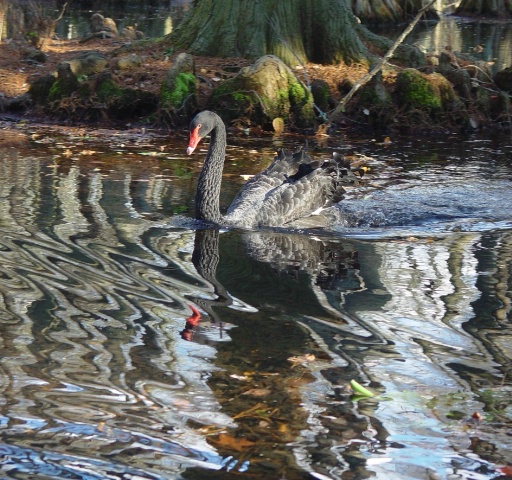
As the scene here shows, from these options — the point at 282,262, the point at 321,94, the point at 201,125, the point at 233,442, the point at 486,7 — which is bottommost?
the point at 233,442

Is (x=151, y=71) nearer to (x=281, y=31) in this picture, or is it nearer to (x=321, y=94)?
(x=281, y=31)

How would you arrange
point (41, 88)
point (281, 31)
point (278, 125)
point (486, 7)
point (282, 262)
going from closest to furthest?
point (282, 262)
point (278, 125)
point (41, 88)
point (281, 31)
point (486, 7)

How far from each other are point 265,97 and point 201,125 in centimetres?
503

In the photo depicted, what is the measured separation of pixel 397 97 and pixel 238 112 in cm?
235

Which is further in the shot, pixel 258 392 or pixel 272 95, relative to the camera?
pixel 272 95

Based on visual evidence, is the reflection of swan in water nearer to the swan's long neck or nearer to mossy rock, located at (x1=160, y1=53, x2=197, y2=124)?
the swan's long neck

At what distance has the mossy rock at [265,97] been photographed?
13484 mm

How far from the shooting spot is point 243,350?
546cm

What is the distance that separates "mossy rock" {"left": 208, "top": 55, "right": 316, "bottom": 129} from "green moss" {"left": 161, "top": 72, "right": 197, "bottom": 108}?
14.2 inches

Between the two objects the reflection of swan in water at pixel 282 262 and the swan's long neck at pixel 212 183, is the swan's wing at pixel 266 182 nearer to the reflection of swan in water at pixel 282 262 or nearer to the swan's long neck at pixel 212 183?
the swan's long neck at pixel 212 183

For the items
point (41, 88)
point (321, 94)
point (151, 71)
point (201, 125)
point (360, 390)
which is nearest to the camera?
point (360, 390)

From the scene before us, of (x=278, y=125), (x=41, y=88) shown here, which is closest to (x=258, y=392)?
(x=278, y=125)

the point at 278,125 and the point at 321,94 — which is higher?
the point at 321,94

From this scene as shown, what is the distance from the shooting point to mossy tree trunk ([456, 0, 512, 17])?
3684 cm
